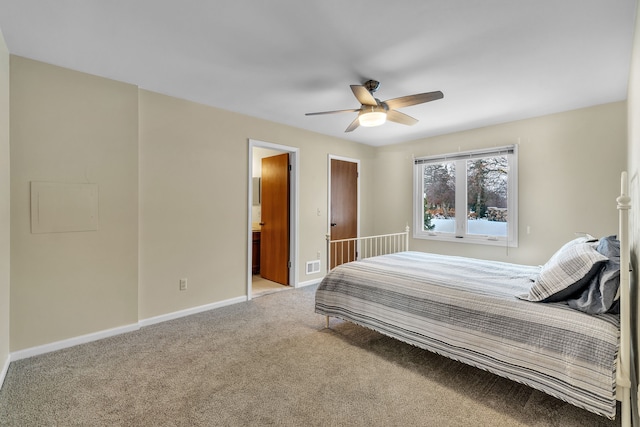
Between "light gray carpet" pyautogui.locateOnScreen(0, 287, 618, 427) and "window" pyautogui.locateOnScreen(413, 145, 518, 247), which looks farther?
"window" pyautogui.locateOnScreen(413, 145, 518, 247)

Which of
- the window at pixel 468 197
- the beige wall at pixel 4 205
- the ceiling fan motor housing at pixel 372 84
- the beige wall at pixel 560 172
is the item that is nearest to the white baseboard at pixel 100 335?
the beige wall at pixel 4 205

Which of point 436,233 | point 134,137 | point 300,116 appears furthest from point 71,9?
point 436,233

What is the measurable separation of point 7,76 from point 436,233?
519 centimetres

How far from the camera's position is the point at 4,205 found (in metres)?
2.21

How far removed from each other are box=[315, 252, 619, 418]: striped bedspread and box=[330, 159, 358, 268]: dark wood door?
2.05 m

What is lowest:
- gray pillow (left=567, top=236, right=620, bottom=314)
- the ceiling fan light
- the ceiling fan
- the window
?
gray pillow (left=567, top=236, right=620, bottom=314)

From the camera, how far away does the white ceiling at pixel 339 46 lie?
6.03 ft

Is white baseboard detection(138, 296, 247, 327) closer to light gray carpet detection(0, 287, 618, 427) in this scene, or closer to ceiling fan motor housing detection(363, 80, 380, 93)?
light gray carpet detection(0, 287, 618, 427)

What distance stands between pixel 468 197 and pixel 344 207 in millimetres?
1983

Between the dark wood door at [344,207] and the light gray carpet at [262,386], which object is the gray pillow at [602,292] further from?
the dark wood door at [344,207]

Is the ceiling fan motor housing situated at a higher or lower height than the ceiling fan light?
higher

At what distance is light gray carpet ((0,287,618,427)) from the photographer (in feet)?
5.86

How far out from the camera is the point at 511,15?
1.87 meters

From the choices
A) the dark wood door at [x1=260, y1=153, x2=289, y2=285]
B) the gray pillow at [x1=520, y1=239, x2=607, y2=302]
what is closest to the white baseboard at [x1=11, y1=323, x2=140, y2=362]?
the dark wood door at [x1=260, y1=153, x2=289, y2=285]
